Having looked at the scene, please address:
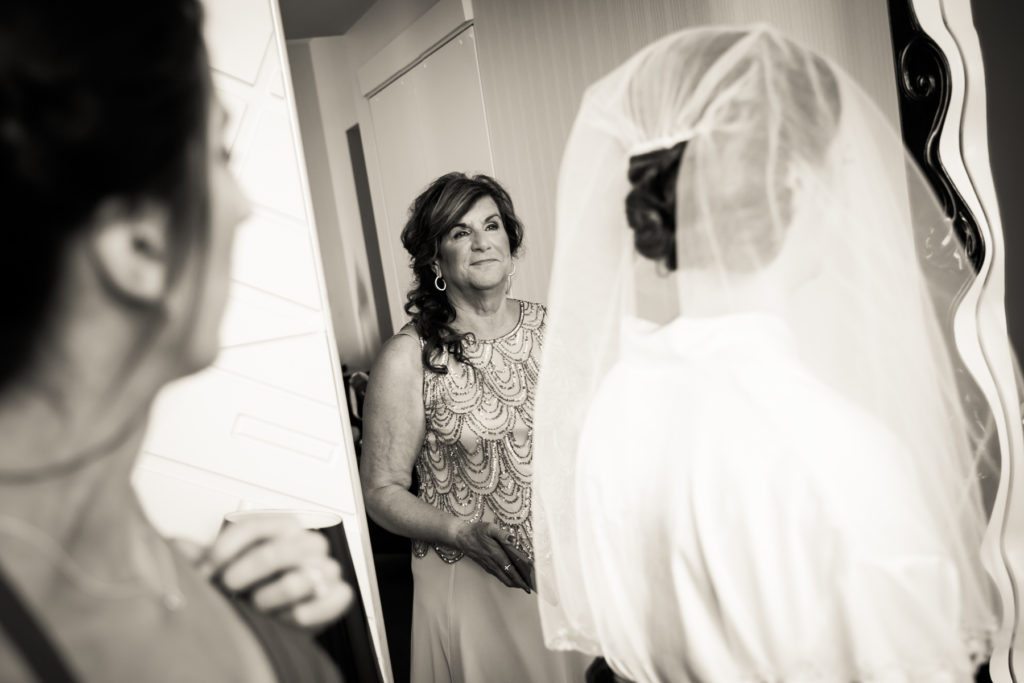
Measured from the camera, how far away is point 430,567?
151 cm

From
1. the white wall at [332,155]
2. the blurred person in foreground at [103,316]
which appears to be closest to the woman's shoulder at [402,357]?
the white wall at [332,155]

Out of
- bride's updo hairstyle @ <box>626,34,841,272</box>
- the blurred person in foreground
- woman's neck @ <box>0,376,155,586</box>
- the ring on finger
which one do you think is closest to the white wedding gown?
bride's updo hairstyle @ <box>626,34,841,272</box>

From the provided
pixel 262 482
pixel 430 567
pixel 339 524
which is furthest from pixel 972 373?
pixel 262 482

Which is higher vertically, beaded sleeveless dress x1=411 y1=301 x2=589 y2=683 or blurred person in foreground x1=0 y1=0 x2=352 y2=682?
blurred person in foreground x1=0 y1=0 x2=352 y2=682

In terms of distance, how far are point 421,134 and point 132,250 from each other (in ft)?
2.51

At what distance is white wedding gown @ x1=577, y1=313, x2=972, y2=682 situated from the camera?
0.92m

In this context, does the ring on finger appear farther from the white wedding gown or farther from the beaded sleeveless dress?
the beaded sleeveless dress

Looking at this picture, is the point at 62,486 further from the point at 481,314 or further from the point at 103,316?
the point at 481,314

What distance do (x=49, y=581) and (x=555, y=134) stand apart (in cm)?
103

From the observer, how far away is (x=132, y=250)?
794 millimetres

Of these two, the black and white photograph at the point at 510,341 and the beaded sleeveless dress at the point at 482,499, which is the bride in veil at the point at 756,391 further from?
the beaded sleeveless dress at the point at 482,499

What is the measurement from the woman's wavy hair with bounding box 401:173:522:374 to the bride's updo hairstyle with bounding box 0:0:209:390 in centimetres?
64

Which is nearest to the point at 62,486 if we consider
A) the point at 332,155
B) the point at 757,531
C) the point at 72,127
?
the point at 72,127

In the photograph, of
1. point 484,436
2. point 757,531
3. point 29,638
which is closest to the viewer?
point 29,638
